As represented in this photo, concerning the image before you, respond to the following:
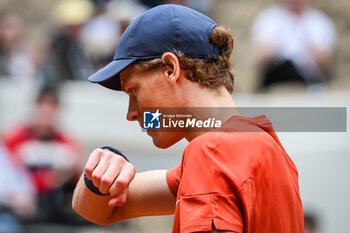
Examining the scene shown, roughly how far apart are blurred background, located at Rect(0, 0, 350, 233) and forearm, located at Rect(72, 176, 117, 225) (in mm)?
3557

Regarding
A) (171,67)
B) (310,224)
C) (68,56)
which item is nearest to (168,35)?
(171,67)

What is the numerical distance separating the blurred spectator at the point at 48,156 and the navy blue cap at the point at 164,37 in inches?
162

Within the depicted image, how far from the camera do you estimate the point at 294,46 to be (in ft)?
23.5

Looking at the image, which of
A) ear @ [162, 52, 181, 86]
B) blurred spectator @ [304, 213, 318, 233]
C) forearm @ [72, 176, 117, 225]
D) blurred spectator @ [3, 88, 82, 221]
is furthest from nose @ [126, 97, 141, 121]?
blurred spectator @ [3, 88, 82, 221]

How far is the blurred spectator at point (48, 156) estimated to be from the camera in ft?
20.6

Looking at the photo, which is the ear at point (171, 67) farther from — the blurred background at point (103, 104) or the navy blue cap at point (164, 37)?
the blurred background at point (103, 104)

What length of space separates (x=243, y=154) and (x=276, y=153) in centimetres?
18

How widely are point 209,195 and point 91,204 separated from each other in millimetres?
807

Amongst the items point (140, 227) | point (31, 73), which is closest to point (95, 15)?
point (31, 73)

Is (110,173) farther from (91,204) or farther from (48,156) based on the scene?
(48,156)

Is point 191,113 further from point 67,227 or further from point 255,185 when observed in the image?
point 67,227

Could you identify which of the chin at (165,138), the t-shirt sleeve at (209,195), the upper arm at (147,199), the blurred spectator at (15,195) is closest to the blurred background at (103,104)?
the blurred spectator at (15,195)

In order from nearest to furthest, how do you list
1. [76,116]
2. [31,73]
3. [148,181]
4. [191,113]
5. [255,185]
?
1. [255,185]
2. [191,113]
3. [148,181]
4. [76,116]
5. [31,73]

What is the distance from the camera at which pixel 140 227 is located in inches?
277
